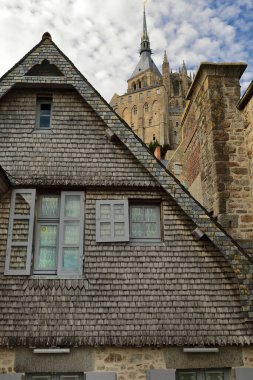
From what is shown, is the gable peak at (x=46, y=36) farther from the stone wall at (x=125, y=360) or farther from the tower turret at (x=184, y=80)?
the tower turret at (x=184, y=80)

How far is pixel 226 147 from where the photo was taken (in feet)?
27.9

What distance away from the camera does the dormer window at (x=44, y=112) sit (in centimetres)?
830

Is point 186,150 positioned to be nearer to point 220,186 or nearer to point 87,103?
point 220,186

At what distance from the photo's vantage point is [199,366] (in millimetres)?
6469

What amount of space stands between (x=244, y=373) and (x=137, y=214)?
313 cm

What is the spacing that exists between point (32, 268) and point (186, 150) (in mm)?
5723

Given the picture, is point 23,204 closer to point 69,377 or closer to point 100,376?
point 69,377

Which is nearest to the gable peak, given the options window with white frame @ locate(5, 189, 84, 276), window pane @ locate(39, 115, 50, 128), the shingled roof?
window pane @ locate(39, 115, 50, 128)

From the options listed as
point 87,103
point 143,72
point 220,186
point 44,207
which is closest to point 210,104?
point 220,186

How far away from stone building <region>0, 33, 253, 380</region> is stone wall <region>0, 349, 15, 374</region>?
Answer: 14mm

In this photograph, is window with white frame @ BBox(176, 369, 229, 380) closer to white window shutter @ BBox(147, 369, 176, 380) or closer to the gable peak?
white window shutter @ BBox(147, 369, 176, 380)

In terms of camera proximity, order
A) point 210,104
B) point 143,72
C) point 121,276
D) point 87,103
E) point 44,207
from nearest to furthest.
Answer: point 121,276
point 44,207
point 87,103
point 210,104
point 143,72

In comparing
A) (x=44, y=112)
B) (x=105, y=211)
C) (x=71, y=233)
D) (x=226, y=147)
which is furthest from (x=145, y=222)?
(x=44, y=112)

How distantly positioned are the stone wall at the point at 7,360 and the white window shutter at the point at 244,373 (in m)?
3.43
